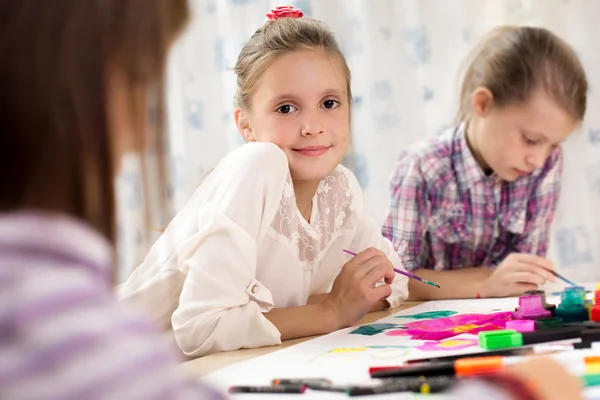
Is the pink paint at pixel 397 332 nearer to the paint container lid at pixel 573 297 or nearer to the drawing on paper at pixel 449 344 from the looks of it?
the drawing on paper at pixel 449 344

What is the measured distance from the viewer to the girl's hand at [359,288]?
104 cm

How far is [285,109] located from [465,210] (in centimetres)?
62

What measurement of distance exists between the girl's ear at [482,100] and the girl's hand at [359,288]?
2.06 ft

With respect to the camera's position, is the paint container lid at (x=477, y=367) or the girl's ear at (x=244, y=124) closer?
the paint container lid at (x=477, y=367)

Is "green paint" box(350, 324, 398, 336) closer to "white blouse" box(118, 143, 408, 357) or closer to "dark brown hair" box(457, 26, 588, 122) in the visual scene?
"white blouse" box(118, 143, 408, 357)

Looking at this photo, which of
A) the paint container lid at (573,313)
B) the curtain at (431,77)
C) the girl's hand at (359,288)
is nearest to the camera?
the paint container lid at (573,313)

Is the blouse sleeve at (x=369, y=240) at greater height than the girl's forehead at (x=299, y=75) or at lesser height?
lesser

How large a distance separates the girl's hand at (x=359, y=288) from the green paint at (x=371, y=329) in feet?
0.10

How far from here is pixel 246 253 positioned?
0.96m

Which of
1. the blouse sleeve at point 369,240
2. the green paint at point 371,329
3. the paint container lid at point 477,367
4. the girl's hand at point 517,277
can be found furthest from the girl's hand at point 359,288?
the paint container lid at point 477,367

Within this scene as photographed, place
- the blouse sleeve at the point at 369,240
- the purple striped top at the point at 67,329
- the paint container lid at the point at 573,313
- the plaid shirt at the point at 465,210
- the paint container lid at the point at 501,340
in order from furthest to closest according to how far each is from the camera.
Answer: the plaid shirt at the point at 465,210
the blouse sleeve at the point at 369,240
the paint container lid at the point at 573,313
the paint container lid at the point at 501,340
the purple striped top at the point at 67,329

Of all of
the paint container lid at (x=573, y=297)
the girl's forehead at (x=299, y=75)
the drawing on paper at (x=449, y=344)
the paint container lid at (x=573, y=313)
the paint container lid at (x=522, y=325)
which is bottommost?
the drawing on paper at (x=449, y=344)

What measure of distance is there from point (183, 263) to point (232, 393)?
375 mm

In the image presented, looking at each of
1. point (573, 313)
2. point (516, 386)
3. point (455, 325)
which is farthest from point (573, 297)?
point (516, 386)
